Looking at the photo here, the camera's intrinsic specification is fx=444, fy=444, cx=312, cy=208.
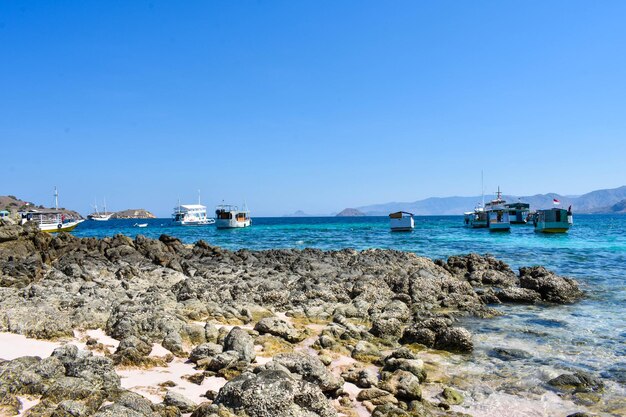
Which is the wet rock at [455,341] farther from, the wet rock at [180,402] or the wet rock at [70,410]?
the wet rock at [70,410]

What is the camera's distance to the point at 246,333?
9.58 metres

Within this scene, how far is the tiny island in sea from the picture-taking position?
20.8 feet

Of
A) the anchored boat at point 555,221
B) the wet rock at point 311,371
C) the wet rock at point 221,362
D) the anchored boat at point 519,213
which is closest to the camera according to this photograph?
the wet rock at point 311,371

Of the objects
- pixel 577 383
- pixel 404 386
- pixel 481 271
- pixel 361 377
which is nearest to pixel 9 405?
pixel 361 377

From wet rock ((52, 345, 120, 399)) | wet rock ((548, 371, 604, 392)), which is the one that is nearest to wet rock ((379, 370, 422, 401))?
wet rock ((548, 371, 604, 392))

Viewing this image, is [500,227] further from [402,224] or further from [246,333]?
[246,333]

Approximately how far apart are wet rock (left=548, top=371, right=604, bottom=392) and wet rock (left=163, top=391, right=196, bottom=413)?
6.82 m

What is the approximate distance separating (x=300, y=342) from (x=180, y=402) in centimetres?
479

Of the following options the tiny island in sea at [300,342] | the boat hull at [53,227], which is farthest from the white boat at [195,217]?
the tiny island in sea at [300,342]

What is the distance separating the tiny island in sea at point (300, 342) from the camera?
20.8 feet

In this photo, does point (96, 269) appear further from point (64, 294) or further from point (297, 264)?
point (297, 264)

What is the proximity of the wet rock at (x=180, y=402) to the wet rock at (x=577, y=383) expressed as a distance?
682 centimetres

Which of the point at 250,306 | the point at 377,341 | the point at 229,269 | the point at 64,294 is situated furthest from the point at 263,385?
the point at 229,269

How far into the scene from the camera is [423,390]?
8227 millimetres
